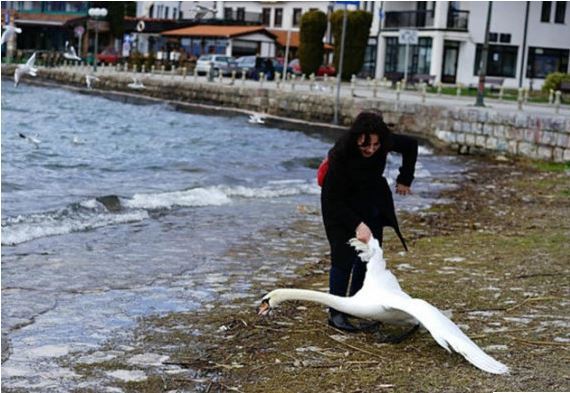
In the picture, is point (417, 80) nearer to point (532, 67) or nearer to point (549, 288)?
point (532, 67)

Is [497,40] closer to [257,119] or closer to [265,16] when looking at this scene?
[265,16]

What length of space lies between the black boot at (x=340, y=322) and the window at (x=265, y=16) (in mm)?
62043

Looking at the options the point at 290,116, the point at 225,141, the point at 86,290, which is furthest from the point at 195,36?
the point at 86,290

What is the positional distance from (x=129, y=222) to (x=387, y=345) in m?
7.61

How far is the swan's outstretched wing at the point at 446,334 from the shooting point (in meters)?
5.23

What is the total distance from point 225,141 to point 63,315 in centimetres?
2167

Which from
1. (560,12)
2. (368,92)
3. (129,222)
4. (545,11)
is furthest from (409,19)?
(129,222)

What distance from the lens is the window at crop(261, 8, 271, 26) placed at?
67.0m

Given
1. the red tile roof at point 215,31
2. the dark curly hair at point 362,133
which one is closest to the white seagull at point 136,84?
the red tile roof at point 215,31

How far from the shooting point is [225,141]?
28922 millimetres

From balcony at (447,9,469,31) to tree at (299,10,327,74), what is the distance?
749 centimetres

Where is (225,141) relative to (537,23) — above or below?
below

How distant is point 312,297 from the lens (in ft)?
19.4

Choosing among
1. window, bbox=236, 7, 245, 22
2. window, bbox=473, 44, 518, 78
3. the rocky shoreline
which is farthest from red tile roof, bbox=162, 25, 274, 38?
the rocky shoreline
